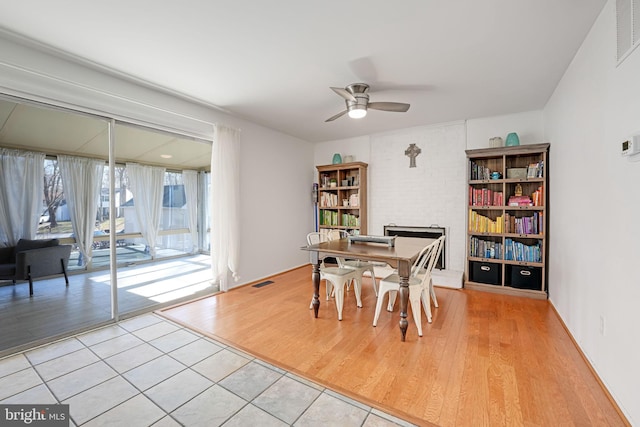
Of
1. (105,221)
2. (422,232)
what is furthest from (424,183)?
(105,221)

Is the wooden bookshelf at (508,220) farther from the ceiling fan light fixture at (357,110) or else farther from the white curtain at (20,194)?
the white curtain at (20,194)

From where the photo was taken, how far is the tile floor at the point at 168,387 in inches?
62.4

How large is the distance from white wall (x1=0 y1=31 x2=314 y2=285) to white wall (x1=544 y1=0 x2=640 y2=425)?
12.8ft

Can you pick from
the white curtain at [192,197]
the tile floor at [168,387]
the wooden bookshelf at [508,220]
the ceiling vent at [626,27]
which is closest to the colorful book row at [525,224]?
the wooden bookshelf at [508,220]

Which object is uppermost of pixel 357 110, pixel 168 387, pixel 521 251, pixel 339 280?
pixel 357 110

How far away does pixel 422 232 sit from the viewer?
4691 mm

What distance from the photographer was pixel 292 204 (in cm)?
529

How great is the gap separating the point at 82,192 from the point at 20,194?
851mm

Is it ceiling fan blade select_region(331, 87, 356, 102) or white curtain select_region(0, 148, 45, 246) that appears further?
white curtain select_region(0, 148, 45, 246)

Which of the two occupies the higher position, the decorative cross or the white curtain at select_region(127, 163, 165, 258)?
the decorative cross

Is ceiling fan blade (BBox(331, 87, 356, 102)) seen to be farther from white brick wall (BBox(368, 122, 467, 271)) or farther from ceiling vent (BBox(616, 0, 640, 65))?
white brick wall (BBox(368, 122, 467, 271))

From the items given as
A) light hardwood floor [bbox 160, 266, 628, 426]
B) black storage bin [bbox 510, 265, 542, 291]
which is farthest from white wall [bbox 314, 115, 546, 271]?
light hardwood floor [bbox 160, 266, 628, 426]

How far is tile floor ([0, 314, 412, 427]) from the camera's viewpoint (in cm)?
158

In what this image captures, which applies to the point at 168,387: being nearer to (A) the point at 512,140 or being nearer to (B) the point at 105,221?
(B) the point at 105,221
